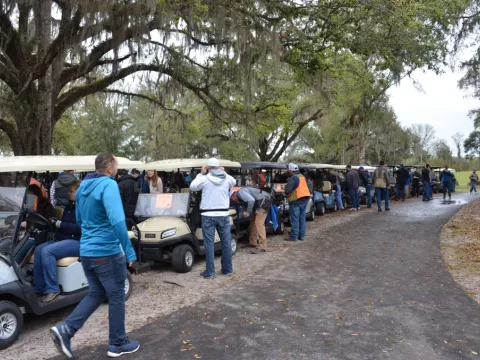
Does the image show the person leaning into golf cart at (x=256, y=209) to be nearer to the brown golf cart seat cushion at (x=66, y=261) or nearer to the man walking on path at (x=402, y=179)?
the brown golf cart seat cushion at (x=66, y=261)

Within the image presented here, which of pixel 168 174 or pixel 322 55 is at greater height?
pixel 322 55

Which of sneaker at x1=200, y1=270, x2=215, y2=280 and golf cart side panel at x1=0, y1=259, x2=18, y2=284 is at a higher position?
golf cart side panel at x1=0, y1=259, x2=18, y2=284

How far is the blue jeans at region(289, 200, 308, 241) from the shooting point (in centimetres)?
1016

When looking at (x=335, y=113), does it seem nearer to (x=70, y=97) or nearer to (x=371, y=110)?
(x=371, y=110)

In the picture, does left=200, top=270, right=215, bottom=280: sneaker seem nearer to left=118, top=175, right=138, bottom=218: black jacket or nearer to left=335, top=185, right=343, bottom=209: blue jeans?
left=118, top=175, right=138, bottom=218: black jacket

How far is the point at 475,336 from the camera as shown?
4.42 meters

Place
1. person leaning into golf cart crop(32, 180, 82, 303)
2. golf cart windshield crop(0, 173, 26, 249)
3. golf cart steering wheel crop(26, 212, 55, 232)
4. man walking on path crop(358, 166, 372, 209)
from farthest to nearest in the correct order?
man walking on path crop(358, 166, 372, 209) → golf cart steering wheel crop(26, 212, 55, 232) → person leaning into golf cart crop(32, 180, 82, 303) → golf cart windshield crop(0, 173, 26, 249)

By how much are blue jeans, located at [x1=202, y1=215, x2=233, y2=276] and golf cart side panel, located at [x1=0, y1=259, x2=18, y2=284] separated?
9.96ft

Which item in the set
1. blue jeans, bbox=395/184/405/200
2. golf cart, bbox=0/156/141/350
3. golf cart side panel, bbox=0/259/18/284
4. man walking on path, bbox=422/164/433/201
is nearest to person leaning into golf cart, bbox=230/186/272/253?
golf cart, bbox=0/156/141/350

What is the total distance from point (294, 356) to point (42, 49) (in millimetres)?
9083

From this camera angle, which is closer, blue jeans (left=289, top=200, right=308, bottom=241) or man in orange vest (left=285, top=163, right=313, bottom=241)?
man in orange vest (left=285, top=163, right=313, bottom=241)

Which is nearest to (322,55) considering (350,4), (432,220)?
(350,4)

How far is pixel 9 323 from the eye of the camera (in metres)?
4.35

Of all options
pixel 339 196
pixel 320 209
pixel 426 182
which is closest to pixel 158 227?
pixel 320 209
